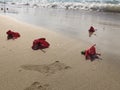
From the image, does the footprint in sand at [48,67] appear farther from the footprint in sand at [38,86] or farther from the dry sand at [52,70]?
the footprint in sand at [38,86]

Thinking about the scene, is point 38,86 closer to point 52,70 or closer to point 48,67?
point 52,70

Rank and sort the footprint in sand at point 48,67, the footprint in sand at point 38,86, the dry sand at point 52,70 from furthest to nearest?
1. the footprint in sand at point 48,67
2. the dry sand at point 52,70
3. the footprint in sand at point 38,86

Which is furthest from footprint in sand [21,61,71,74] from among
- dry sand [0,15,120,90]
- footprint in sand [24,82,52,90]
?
footprint in sand [24,82,52,90]

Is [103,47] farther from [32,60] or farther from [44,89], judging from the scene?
[44,89]

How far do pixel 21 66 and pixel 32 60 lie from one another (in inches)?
35.0

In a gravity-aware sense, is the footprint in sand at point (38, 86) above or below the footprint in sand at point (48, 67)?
below

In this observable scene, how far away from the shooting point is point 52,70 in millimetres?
7637

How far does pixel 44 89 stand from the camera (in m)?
6.21

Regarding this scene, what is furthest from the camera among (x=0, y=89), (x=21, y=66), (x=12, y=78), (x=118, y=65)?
(x=118, y=65)

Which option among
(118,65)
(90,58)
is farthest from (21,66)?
(118,65)

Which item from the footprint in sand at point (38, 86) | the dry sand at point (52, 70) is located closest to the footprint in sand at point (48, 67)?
the dry sand at point (52, 70)

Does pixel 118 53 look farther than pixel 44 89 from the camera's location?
Yes

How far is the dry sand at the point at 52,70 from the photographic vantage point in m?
6.53

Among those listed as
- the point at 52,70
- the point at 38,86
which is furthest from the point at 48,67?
the point at 38,86
